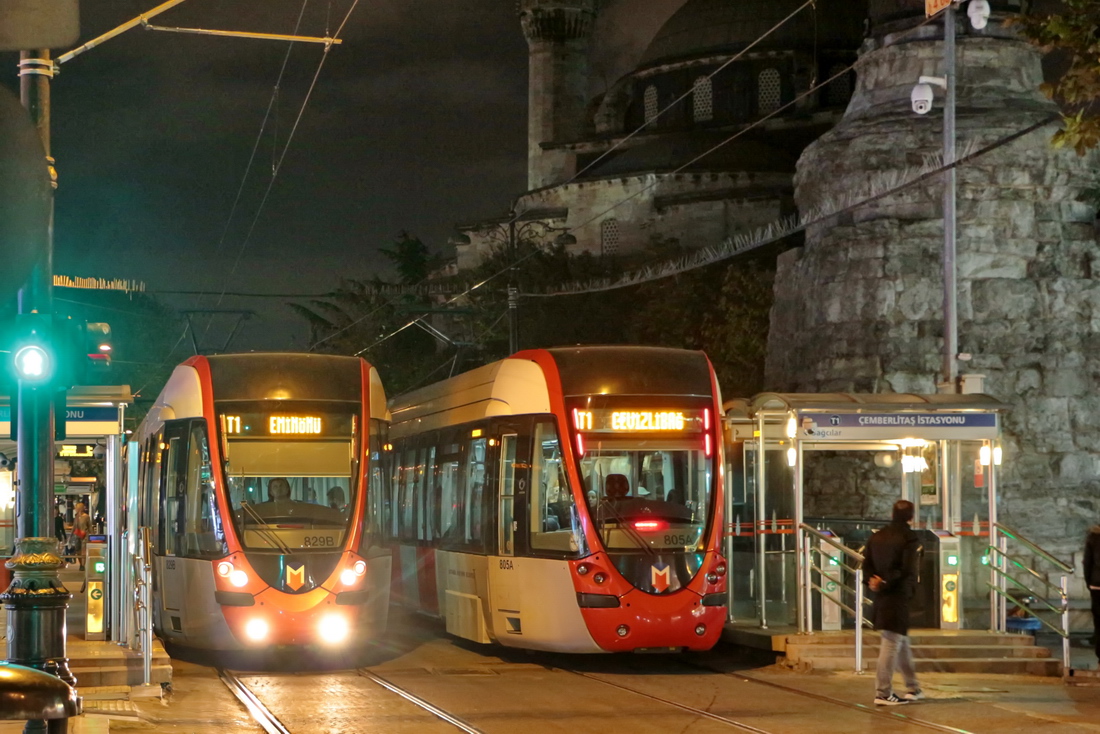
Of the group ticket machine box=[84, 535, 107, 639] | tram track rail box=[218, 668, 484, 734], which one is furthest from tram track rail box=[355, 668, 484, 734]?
ticket machine box=[84, 535, 107, 639]

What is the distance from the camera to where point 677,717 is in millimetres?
11664

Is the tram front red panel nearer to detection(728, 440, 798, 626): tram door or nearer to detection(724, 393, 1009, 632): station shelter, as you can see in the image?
detection(724, 393, 1009, 632): station shelter

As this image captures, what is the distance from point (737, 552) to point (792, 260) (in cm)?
1757

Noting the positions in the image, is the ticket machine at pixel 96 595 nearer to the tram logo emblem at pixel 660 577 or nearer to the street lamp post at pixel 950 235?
the tram logo emblem at pixel 660 577

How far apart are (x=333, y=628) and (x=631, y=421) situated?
333 centimetres

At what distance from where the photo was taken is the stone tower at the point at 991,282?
105ft

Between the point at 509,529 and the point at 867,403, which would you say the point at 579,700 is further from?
the point at 867,403

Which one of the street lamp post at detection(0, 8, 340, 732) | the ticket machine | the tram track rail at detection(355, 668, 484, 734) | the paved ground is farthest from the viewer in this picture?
the ticket machine

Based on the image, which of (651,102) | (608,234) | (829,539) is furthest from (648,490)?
(651,102)

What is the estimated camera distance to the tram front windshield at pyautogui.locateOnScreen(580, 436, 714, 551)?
14.3 meters

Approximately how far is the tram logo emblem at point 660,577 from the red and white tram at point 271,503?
2755 millimetres

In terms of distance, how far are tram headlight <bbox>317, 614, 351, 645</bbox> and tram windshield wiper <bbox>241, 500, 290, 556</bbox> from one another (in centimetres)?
71

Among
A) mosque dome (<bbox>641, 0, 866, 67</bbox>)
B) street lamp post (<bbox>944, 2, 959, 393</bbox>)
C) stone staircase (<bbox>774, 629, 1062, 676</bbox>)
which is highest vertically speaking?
mosque dome (<bbox>641, 0, 866, 67</bbox>)

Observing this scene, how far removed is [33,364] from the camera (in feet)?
36.9
